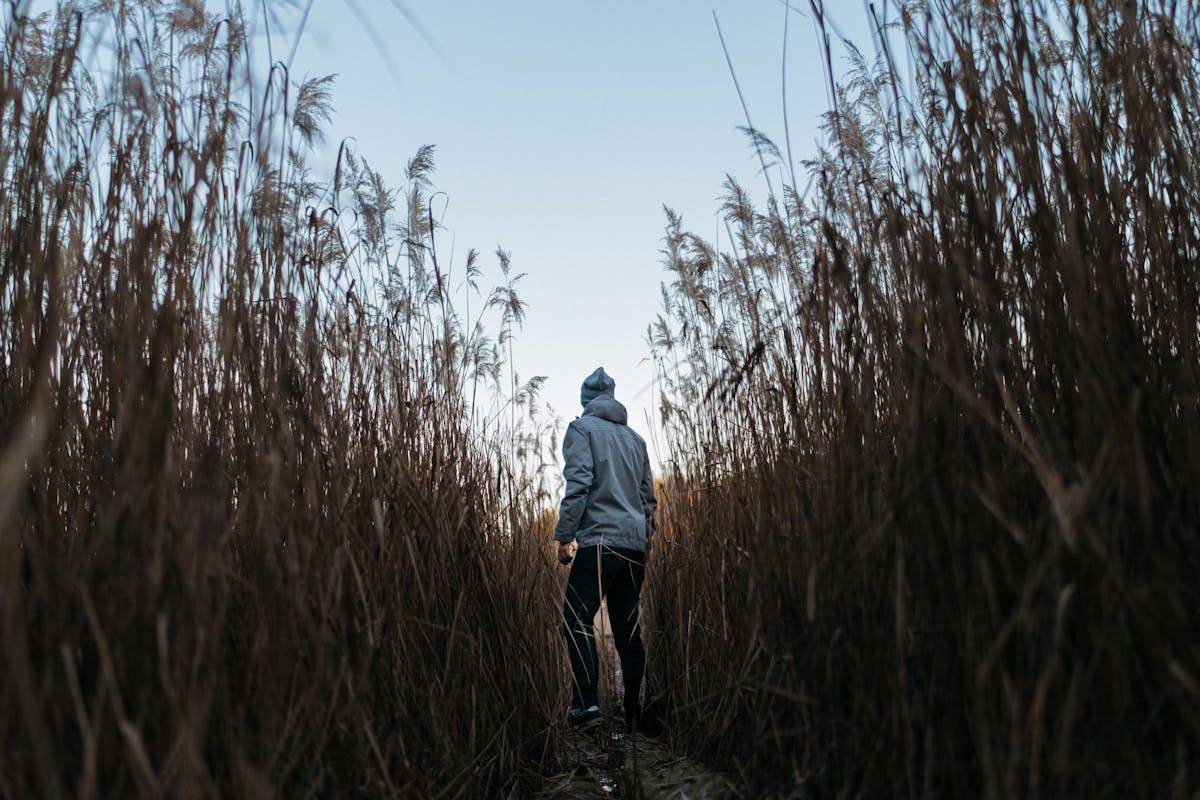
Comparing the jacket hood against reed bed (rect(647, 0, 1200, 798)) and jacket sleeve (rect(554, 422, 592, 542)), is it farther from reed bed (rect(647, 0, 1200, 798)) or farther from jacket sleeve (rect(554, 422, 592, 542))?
reed bed (rect(647, 0, 1200, 798))

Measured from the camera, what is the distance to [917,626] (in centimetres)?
145

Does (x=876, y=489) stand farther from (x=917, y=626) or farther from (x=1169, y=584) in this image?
(x=1169, y=584)

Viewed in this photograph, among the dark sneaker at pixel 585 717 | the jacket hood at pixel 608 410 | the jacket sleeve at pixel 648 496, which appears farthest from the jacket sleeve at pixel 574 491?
the dark sneaker at pixel 585 717

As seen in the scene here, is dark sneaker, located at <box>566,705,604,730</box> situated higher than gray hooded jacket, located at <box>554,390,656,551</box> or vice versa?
gray hooded jacket, located at <box>554,390,656,551</box>

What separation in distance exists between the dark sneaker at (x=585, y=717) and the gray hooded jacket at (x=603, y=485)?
0.71 m

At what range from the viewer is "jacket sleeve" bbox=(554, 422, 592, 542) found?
12.6 ft

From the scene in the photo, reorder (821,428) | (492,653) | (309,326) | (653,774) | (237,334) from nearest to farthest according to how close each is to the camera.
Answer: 1. (237,334)
2. (309,326)
3. (821,428)
4. (492,653)
5. (653,774)

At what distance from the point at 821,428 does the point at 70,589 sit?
1.57 meters

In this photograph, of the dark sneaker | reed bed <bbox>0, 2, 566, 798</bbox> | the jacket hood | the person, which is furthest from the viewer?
the jacket hood

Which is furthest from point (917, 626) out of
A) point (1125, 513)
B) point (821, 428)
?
point (821, 428)

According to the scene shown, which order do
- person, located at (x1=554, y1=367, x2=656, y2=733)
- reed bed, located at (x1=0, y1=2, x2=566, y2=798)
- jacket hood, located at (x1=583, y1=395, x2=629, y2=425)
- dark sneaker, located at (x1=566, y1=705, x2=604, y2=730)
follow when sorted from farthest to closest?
jacket hood, located at (x1=583, y1=395, x2=629, y2=425), person, located at (x1=554, y1=367, x2=656, y2=733), dark sneaker, located at (x1=566, y1=705, x2=604, y2=730), reed bed, located at (x1=0, y1=2, x2=566, y2=798)

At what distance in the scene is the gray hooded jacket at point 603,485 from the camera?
384 cm

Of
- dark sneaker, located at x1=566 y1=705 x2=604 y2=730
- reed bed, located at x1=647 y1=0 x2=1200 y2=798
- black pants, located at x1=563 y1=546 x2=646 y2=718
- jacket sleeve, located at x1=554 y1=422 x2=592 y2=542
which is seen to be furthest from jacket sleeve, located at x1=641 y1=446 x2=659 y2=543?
reed bed, located at x1=647 y1=0 x2=1200 y2=798

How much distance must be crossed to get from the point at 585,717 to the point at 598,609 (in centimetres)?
49
